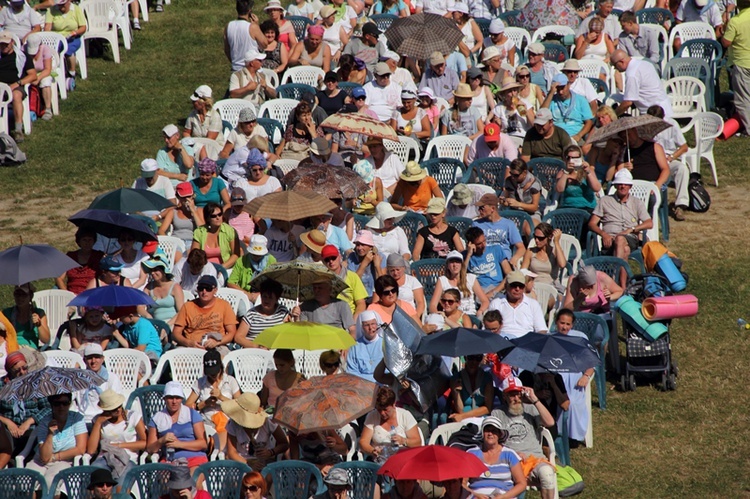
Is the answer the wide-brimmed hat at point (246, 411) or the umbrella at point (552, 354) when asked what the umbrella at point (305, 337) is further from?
the umbrella at point (552, 354)

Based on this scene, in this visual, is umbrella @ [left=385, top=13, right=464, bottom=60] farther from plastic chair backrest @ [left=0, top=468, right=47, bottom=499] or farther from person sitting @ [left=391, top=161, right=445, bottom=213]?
plastic chair backrest @ [left=0, top=468, right=47, bottom=499]

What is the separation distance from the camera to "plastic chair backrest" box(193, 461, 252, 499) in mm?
10710

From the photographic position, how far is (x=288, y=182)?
48.8ft

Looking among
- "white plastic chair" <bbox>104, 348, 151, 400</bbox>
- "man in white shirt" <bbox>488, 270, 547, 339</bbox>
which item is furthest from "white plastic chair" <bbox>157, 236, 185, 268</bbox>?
"man in white shirt" <bbox>488, 270, 547, 339</bbox>

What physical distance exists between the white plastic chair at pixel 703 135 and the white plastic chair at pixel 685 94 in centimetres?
57

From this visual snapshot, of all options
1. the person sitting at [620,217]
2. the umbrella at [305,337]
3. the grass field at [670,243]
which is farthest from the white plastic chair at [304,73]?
the umbrella at [305,337]

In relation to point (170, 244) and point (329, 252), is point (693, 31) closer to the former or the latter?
point (329, 252)

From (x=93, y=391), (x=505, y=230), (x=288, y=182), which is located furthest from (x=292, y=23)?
(x=93, y=391)

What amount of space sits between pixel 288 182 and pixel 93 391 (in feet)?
12.2

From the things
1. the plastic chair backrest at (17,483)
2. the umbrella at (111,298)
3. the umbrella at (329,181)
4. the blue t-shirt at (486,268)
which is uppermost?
the umbrella at (329,181)

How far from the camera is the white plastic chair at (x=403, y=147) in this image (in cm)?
1606

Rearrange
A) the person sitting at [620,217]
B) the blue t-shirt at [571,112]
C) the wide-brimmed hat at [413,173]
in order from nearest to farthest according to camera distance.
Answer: the person sitting at [620,217], the wide-brimmed hat at [413,173], the blue t-shirt at [571,112]

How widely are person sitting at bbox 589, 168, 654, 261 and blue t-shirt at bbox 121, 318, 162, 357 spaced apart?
4.51 m

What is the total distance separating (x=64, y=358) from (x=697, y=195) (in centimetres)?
765
